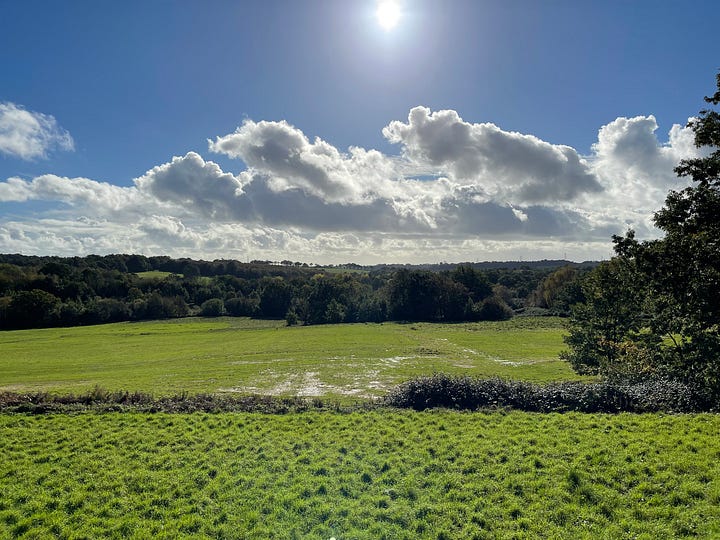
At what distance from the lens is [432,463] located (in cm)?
1334

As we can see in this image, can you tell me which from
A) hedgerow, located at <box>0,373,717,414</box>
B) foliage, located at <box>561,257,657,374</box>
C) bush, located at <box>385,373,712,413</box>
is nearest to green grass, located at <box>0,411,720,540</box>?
bush, located at <box>385,373,712,413</box>

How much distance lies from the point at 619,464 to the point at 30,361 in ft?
188

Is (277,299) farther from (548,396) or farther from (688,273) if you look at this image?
(688,273)

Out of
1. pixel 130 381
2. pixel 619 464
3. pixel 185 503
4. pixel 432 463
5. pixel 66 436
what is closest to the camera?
pixel 185 503

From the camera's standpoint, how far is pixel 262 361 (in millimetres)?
45062

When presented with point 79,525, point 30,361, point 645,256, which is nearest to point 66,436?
point 79,525

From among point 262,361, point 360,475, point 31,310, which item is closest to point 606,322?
point 360,475

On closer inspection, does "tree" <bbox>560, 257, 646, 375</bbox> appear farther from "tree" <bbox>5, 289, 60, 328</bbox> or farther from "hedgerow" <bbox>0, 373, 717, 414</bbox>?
"tree" <bbox>5, 289, 60, 328</bbox>

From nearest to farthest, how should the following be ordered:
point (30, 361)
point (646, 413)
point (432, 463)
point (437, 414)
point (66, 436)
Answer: point (432, 463)
point (66, 436)
point (646, 413)
point (437, 414)
point (30, 361)

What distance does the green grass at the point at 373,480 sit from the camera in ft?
32.9

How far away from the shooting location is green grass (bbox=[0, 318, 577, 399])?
31422 millimetres

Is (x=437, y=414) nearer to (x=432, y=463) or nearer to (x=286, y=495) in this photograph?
(x=432, y=463)

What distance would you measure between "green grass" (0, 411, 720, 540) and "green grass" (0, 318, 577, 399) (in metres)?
11.0


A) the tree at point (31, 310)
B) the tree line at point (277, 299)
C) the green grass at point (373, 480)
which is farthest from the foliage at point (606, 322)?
the tree at point (31, 310)
